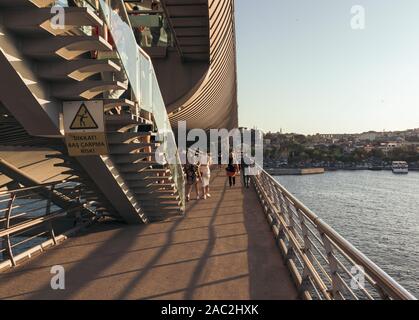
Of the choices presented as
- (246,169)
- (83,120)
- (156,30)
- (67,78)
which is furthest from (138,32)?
(67,78)

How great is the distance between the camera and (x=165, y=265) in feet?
20.7

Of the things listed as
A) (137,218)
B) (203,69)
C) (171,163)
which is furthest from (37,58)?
(203,69)

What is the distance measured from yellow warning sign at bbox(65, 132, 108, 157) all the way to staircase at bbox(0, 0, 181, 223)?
190 millimetres

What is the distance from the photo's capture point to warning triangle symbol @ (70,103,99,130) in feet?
17.5

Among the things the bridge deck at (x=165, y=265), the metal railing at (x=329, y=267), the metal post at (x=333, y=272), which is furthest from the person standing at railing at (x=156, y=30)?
the metal post at (x=333, y=272)

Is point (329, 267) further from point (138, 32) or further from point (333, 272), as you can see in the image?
point (138, 32)

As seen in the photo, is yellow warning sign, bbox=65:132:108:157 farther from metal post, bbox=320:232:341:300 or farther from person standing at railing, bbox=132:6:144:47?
person standing at railing, bbox=132:6:144:47

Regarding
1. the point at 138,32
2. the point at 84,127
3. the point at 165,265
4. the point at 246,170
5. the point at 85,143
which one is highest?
the point at 138,32

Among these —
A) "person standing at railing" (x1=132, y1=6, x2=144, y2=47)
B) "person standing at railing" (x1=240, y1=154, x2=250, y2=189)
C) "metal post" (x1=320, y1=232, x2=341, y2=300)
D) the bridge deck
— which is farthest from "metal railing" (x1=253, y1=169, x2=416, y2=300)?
"person standing at railing" (x1=240, y1=154, x2=250, y2=189)

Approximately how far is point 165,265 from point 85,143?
2.20m

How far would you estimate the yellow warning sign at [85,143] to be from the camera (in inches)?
212

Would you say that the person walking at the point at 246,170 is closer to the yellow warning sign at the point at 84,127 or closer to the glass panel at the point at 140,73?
the glass panel at the point at 140,73

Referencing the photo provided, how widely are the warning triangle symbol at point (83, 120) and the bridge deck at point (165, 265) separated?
6.73ft

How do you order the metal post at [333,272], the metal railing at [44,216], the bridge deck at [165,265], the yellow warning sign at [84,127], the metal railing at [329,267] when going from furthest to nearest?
1. the metal railing at [44,216]
2. the yellow warning sign at [84,127]
3. the bridge deck at [165,265]
4. the metal post at [333,272]
5. the metal railing at [329,267]
